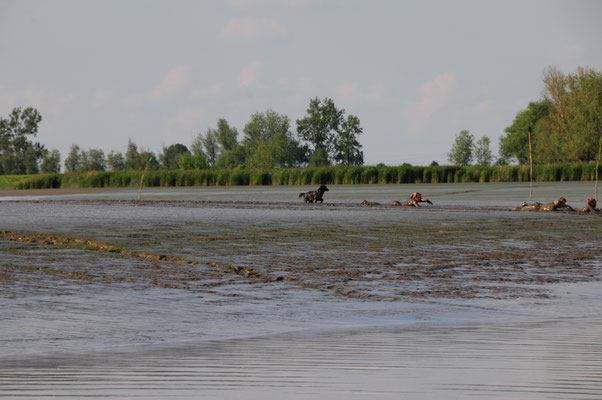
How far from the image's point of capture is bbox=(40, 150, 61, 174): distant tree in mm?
142875

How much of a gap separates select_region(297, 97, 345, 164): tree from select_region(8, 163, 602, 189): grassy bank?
97.8 meters

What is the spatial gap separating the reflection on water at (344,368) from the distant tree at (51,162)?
463 feet

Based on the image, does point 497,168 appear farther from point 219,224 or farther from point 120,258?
point 120,258

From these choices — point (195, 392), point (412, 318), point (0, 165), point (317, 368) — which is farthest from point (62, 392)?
point (0, 165)

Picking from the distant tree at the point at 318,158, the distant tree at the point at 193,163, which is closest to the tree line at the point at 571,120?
the distant tree at the point at 318,158

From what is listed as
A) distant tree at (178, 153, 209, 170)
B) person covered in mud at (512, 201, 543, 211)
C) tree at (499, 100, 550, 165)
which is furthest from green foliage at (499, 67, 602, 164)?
person covered in mud at (512, 201, 543, 211)

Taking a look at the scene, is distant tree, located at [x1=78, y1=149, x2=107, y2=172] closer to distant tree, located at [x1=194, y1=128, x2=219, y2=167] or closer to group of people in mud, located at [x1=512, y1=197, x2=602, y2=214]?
distant tree, located at [x1=194, y1=128, x2=219, y2=167]

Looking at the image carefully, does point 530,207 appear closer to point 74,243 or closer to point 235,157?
point 74,243

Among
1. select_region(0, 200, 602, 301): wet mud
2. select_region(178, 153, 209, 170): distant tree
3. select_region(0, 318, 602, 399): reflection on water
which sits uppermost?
select_region(178, 153, 209, 170): distant tree

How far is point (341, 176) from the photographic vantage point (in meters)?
69.8

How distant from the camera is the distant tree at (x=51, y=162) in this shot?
143 metres

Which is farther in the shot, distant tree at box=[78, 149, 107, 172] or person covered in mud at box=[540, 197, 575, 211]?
distant tree at box=[78, 149, 107, 172]

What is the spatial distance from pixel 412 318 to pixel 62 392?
13.4ft

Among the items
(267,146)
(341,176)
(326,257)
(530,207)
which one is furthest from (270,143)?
(326,257)
